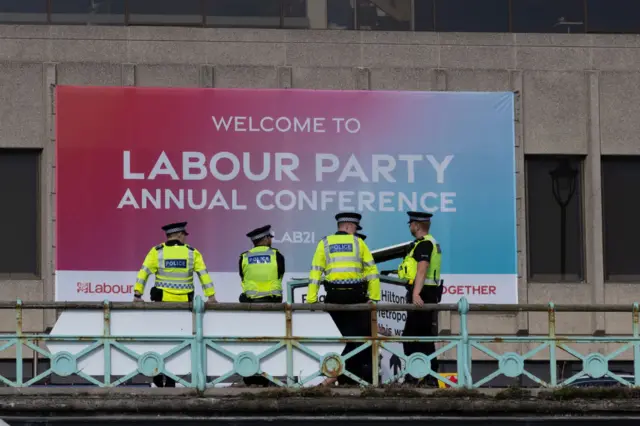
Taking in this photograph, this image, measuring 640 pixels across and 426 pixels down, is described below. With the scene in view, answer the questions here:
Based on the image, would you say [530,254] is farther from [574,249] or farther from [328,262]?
[328,262]

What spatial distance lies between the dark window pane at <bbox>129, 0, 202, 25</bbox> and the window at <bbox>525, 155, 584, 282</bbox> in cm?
634

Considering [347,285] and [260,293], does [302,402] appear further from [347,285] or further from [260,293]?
[260,293]

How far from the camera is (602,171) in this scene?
27.7 metres

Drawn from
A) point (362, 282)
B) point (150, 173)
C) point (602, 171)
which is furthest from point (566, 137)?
point (362, 282)

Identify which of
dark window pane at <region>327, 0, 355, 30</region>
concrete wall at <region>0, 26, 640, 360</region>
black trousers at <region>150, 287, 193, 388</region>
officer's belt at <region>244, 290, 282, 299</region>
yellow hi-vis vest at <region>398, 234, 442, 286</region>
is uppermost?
dark window pane at <region>327, 0, 355, 30</region>

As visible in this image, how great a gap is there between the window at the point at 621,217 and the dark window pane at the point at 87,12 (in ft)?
29.2

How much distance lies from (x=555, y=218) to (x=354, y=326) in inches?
462

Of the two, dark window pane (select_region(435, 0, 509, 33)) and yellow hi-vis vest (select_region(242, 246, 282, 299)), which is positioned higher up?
dark window pane (select_region(435, 0, 509, 33))

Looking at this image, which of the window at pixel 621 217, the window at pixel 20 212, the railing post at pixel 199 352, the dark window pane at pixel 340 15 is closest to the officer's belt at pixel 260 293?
the railing post at pixel 199 352

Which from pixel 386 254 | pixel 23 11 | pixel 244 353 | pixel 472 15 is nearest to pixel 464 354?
pixel 244 353

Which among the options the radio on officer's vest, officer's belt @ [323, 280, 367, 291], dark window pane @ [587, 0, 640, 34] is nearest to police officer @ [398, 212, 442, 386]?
officer's belt @ [323, 280, 367, 291]

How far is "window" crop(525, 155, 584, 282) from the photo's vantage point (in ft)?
89.7

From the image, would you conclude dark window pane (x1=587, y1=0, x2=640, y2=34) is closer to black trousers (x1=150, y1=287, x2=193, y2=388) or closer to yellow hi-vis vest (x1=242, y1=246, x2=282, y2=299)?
yellow hi-vis vest (x1=242, y1=246, x2=282, y2=299)

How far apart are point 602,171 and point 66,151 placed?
938cm
